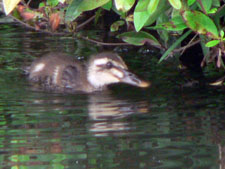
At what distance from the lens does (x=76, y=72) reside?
601 cm

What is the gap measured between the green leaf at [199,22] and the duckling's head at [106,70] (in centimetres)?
141

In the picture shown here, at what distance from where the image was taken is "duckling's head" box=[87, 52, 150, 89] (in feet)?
18.6

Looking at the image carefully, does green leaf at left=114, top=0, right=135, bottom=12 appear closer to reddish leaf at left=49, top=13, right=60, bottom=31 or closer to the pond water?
the pond water

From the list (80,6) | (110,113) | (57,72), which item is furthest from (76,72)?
(80,6)

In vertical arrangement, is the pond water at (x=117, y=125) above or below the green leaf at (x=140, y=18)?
below

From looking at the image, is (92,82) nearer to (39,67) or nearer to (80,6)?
(39,67)

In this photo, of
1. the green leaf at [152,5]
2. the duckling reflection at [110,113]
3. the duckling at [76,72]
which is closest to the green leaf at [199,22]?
the green leaf at [152,5]

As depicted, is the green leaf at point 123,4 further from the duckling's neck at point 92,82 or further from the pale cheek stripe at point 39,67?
the pale cheek stripe at point 39,67

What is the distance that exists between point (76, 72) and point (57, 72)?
0.59ft

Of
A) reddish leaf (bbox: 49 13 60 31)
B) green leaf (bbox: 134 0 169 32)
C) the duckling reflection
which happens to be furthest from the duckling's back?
green leaf (bbox: 134 0 169 32)

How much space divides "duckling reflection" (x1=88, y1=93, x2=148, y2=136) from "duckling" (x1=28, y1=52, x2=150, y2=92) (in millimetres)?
467

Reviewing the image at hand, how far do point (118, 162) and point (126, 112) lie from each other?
1.16m

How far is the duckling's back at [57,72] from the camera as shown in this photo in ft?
19.0

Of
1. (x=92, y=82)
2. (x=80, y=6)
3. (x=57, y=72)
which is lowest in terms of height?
(x=92, y=82)
